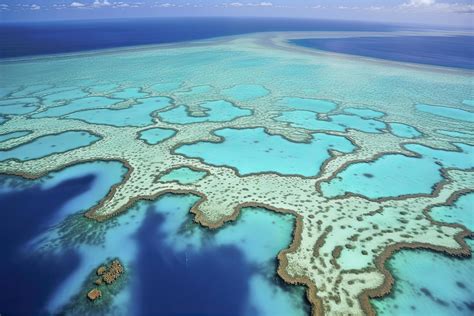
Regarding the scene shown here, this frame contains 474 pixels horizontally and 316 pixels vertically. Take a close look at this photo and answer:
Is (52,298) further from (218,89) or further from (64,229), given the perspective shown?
(218,89)

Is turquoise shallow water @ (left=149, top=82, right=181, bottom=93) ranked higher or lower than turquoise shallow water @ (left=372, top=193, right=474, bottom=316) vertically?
higher

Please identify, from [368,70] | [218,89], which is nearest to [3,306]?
[218,89]

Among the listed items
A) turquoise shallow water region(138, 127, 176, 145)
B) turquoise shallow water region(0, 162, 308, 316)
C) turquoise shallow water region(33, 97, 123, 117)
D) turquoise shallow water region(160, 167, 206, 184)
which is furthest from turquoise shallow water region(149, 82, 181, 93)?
turquoise shallow water region(0, 162, 308, 316)

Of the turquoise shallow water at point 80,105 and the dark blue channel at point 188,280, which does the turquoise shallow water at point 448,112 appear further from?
the turquoise shallow water at point 80,105

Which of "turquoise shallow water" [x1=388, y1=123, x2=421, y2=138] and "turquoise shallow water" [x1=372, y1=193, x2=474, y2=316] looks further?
"turquoise shallow water" [x1=388, y1=123, x2=421, y2=138]

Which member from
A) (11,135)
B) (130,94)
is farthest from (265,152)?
(130,94)

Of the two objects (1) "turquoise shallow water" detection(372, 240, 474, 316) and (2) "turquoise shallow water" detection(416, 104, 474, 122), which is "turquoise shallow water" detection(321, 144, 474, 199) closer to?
(1) "turquoise shallow water" detection(372, 240, 474, 316)

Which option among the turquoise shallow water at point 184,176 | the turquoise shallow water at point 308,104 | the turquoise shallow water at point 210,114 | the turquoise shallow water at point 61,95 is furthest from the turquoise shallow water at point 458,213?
the turquoise shallow water at point 61,95
